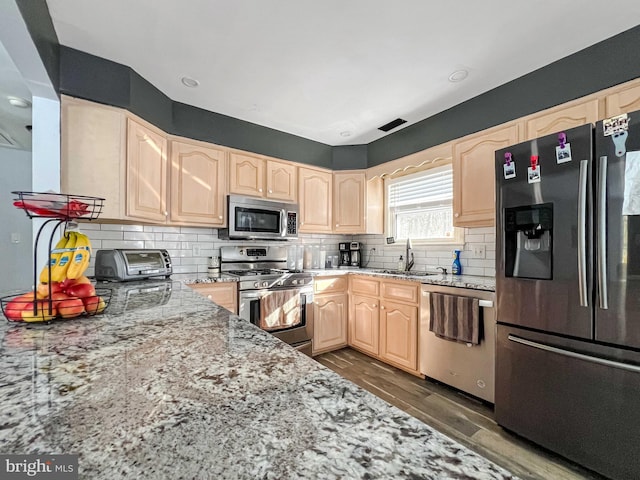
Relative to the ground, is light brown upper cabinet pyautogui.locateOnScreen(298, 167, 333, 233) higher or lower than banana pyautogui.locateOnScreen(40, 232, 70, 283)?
higher

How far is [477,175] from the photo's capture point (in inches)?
92.8

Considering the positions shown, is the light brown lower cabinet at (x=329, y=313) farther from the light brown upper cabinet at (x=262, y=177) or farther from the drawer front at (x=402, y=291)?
the light brown upper cabinet at (x=262, y=177)

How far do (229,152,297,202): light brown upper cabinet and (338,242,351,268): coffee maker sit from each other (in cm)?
103

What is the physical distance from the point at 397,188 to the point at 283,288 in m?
1.86

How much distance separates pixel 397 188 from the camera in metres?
3.47

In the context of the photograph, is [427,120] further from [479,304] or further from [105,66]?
[105,66]

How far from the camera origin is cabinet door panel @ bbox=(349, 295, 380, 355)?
2.88m

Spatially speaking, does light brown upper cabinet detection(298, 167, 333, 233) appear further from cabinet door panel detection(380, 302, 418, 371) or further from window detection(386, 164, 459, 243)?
cabinet door panel detection(380, 302, 418, 371)

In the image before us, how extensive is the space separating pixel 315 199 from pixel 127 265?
203 cm

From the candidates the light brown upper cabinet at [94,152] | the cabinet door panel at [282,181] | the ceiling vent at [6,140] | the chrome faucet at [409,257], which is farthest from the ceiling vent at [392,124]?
the ceiling vent at [6,140]

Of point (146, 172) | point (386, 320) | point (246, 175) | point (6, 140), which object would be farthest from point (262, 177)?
point (6, 140)

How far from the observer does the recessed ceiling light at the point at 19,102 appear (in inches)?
90.0

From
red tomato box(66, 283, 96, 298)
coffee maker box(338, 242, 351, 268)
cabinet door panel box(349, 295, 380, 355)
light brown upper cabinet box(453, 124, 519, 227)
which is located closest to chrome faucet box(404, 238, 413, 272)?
cabinet door panel box(349, 295, 380, 355)

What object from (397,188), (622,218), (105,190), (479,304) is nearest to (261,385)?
(622,218)
